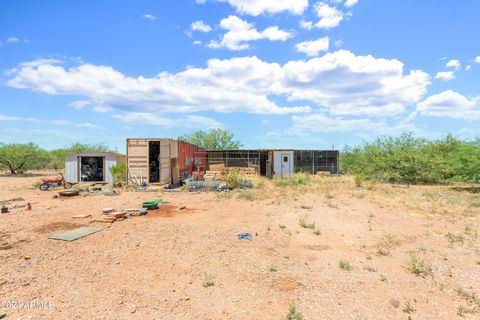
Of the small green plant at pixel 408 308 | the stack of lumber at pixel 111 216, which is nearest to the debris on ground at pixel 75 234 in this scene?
the stack of lumber at pixel 111 216

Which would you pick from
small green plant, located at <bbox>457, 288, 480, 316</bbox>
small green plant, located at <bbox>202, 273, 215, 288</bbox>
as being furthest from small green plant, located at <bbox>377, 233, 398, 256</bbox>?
small green plant, located at <bbox>202, 273, 215, 288</bbox>

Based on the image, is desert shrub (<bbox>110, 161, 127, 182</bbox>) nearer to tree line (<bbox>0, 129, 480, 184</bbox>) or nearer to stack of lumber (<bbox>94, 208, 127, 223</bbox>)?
stack of lumber (<bbox>94, 208, 127, 223</bbox>)

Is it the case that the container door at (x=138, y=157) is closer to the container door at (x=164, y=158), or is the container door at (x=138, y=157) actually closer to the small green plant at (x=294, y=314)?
the container door at (x=164, y=158)

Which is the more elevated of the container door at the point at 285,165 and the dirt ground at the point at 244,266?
the container door at the point at 285,165

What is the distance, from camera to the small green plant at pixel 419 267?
555 centimetres

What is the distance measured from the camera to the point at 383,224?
30.4 feet

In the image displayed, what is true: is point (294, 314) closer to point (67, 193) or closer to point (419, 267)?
point (419, 267)

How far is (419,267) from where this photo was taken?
5.72 meters

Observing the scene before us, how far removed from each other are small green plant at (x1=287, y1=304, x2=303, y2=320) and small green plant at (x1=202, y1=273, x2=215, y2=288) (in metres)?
1.51

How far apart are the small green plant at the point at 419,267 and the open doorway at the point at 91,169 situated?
21.9 meters

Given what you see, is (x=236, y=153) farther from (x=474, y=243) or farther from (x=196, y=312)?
(x=196, y=312)

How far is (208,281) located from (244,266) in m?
1.00

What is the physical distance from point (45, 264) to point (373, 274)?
6.76m

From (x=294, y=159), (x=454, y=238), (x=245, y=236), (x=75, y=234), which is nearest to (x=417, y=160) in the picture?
(x=294, y=159)
